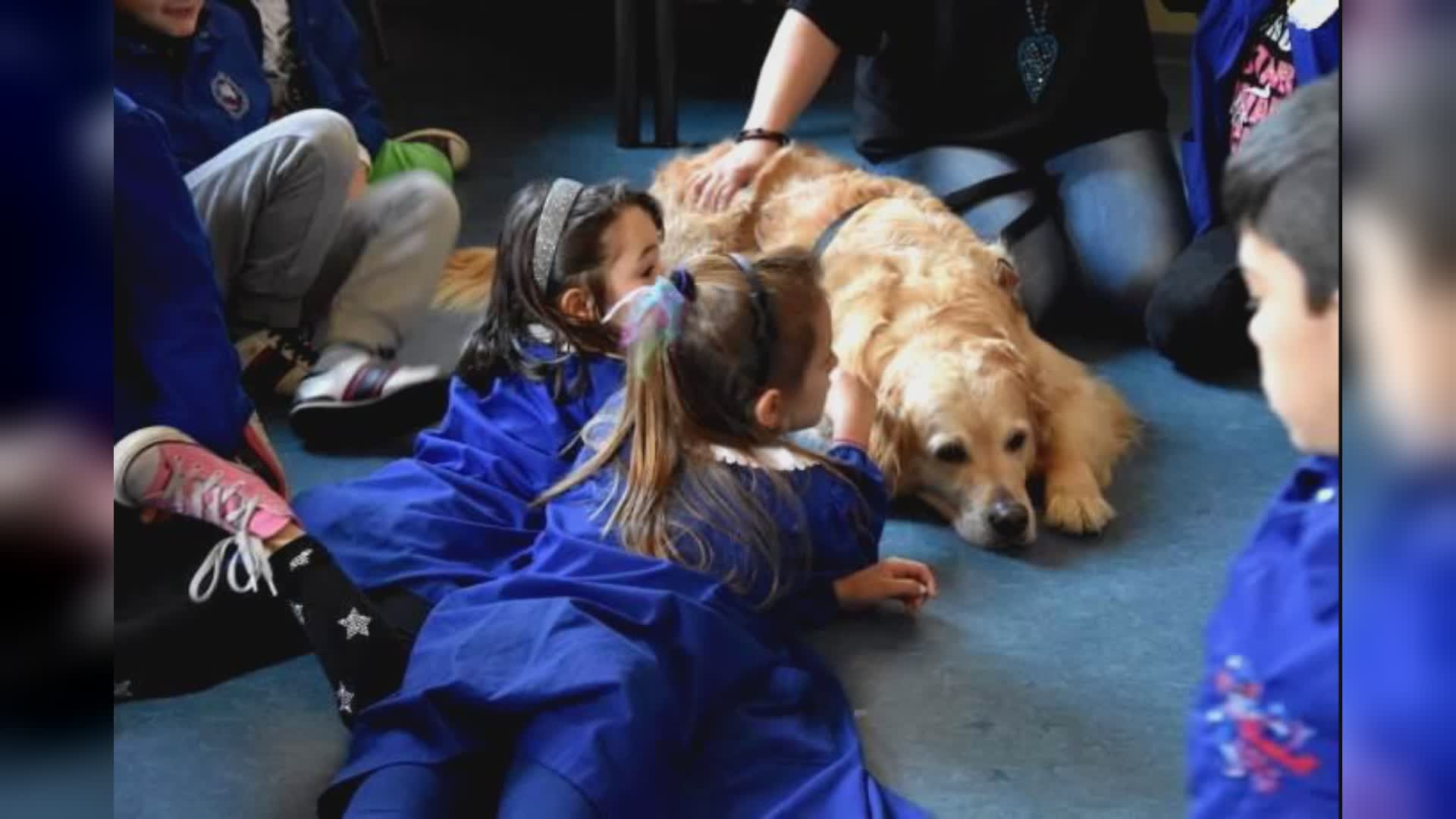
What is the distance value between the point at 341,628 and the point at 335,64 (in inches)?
43.4

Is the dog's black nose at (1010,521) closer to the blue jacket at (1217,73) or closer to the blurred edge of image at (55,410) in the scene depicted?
the blue jacket at (1217,73)

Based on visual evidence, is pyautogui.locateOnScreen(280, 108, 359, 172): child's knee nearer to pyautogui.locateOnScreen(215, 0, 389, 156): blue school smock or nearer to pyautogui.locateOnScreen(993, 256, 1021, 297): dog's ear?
pyautogui.locateOnScreen(215, 0, 389, 156): blue school smock

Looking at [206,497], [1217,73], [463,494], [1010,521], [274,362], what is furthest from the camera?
[274,362]

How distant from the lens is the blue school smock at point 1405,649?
0.47m

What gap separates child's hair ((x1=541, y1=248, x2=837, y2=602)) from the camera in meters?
1.33

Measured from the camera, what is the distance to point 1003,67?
83.6 inches

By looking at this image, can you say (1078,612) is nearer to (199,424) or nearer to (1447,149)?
(199,424)

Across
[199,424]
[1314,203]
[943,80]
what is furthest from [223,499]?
[943,80]

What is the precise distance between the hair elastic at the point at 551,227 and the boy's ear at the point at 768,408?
0.28 m

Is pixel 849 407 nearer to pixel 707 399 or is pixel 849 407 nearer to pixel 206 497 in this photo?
pixel 707 399

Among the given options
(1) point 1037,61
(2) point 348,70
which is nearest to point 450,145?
(2) point 348,70

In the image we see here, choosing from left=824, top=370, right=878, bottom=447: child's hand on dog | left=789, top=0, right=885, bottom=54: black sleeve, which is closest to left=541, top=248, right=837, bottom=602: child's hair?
left=824, top=370, right=878, bottom=447: child's hand on dog

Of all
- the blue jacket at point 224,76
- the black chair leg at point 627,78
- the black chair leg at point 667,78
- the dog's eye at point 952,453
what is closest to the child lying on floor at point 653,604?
the dog's eye at point 952,453

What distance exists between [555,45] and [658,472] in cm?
131
